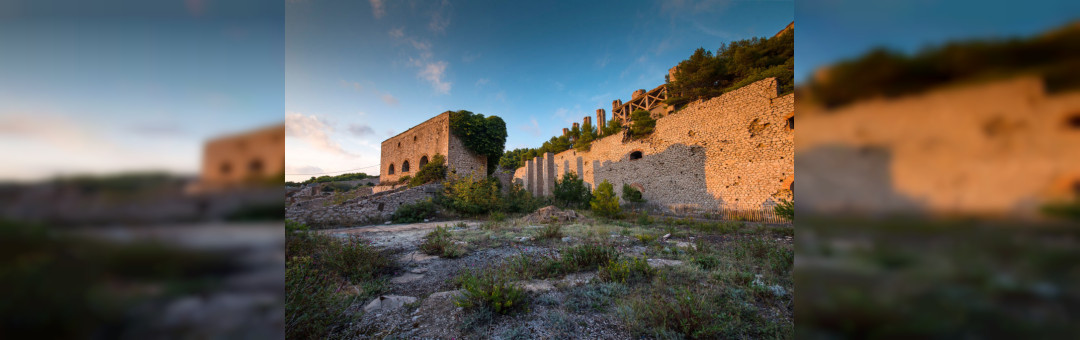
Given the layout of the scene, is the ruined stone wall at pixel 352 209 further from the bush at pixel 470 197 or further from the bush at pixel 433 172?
the bush at pixel 433 172

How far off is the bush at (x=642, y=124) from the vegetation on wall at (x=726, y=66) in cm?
229

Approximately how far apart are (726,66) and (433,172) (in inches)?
536

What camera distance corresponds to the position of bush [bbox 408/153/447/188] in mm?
12383

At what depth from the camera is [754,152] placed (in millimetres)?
10094

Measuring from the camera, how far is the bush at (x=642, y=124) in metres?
13.8

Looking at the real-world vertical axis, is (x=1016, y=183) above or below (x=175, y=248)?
above

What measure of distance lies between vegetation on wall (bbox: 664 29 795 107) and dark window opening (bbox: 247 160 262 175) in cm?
1347

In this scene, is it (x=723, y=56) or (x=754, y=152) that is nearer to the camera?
(x=754, y=152)

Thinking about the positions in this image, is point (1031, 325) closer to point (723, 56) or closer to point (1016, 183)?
point (1016, 183)

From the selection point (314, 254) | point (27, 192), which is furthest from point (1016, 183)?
point (314, 254)

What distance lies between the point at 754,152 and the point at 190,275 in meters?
12.3

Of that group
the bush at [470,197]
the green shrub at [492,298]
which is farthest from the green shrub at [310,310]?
the bush at [470,197]

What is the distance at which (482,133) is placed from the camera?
44.5ft

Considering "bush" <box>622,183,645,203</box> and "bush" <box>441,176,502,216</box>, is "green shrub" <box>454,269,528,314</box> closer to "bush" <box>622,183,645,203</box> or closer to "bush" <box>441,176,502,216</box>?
"bush" <box>441,176,502,216</box>
